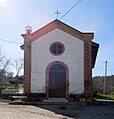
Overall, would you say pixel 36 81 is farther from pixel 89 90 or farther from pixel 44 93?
pixel 89 90

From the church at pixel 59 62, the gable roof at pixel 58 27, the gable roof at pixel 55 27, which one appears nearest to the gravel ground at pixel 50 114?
the church at pixel 59 62

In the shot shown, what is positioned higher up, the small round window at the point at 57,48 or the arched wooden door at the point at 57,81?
the small round window at the point at 57,48

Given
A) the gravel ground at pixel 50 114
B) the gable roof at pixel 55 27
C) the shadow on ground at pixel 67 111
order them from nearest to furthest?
the gravel ground at pixel 50 114 < the shadow on ground at pixel 67 111 < the gable roof at pixel 55 27

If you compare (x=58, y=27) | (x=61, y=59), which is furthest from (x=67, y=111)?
(x=58, y=27)

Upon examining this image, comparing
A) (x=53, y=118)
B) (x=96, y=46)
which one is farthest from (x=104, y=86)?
(x=53, y=118)

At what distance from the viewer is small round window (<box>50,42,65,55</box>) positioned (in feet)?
82.9

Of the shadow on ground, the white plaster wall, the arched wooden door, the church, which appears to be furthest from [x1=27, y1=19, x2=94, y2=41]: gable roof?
the shadow on ground

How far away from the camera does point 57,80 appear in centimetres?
2533

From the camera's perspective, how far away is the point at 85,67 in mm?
24812

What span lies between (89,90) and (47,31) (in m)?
6.28

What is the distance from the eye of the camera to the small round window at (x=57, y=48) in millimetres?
25281

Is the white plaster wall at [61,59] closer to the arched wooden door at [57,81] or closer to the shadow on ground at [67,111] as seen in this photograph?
the arched wooden door at [57,81]

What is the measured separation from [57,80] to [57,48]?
9.02 ft

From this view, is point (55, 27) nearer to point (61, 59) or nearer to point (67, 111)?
point (61, 59)
